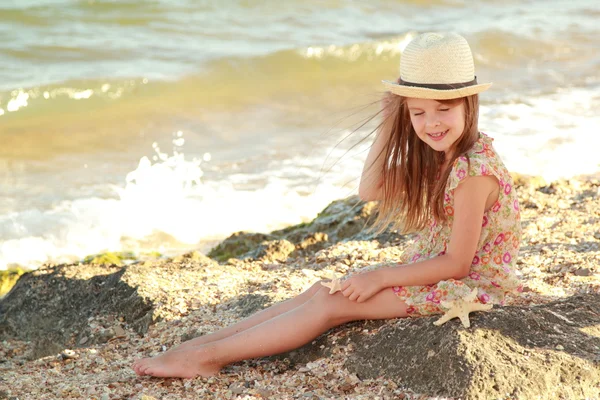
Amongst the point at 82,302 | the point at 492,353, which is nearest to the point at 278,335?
the point at 492,353

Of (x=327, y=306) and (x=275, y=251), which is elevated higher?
(x=327, y=306)

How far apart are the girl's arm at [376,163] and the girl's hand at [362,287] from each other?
52 cm

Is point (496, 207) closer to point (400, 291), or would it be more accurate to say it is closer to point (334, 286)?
point (400, 291)

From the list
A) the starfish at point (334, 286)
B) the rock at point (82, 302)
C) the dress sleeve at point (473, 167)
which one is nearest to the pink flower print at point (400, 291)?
the starfish at point (334, 286)

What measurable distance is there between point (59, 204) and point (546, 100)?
19.4 feet

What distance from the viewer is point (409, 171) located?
3.45m

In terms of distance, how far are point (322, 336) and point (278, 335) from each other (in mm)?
216

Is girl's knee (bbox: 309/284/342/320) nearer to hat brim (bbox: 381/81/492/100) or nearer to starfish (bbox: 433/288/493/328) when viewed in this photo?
starfish (bbox: 433/288/493/328)

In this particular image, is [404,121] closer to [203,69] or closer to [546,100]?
[546,100]

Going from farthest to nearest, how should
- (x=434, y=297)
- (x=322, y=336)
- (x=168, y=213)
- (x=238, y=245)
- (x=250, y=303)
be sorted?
(x=168, y=213) → (x=238, y=245) → (x=250, y=303) → (x=322, y=336) → (x=434, y=297)

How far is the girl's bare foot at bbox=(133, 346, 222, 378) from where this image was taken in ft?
10.8

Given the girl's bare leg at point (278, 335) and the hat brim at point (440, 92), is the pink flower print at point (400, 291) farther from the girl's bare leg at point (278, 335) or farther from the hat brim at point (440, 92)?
the hat brim at point (440, 92)

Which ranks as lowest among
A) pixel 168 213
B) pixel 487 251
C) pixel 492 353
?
pixel 168 213

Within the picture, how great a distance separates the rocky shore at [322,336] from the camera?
293 cm
